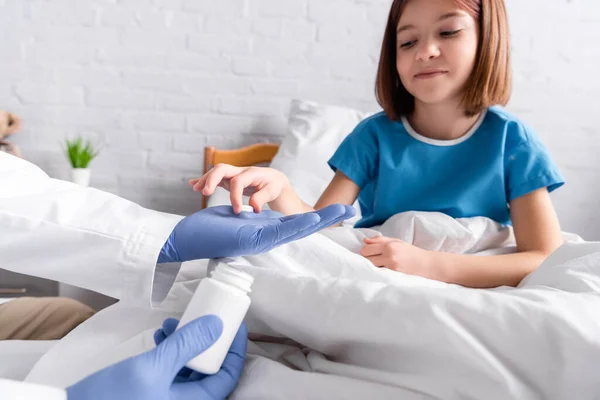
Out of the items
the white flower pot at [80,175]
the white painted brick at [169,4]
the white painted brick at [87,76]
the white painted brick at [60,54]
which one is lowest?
the white flower pot at [80,175]

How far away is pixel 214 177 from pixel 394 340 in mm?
361

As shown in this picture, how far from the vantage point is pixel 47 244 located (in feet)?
1.75

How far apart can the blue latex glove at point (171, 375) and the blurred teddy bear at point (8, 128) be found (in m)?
1.76

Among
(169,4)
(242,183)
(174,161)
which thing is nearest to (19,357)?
(242,183)

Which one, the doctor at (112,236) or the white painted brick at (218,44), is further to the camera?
the white painted brick at (218,44)

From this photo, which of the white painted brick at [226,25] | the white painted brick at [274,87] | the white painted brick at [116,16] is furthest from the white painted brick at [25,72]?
the white painted brick at [274,87]

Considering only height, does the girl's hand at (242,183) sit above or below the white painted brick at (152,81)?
below

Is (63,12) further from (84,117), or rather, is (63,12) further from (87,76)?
(84,117)

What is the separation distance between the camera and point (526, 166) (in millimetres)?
1005

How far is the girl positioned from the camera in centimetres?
99

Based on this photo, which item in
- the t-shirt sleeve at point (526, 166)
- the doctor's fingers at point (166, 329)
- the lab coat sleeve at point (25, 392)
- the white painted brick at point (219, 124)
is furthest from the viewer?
the white painted brick at point (219, 124)

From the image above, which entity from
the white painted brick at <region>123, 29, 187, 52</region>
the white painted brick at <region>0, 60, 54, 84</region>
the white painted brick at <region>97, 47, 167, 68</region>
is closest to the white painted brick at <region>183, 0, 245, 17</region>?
the white painted brick at <region>123, 29, 187, 52</region>

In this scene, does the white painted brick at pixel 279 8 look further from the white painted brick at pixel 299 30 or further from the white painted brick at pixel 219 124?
the white painted brick at pixel 219 124

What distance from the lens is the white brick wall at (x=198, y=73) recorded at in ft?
6.60
